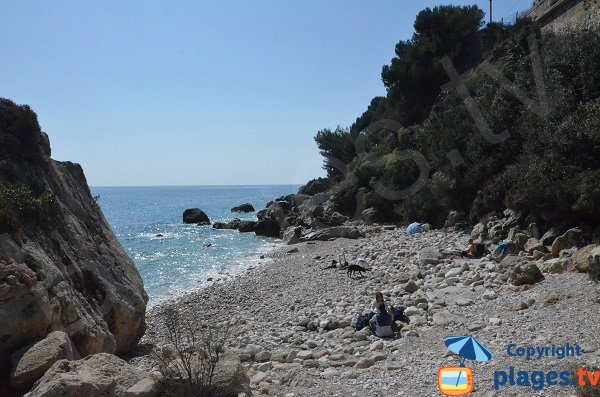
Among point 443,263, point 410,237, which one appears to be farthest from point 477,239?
point 410,237

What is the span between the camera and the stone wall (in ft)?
90.8

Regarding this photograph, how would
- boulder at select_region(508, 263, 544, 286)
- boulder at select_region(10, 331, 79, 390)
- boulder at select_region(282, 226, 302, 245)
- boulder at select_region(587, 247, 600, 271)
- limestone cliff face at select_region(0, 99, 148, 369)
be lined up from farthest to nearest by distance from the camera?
boulder at select_region(282, 226, 302, 245) < boulder at select_region(508, 263, 544, 286) < boulder at select_region(587, 247, 600, 271) < limestone cliff face at select_region(0, 99, 148, 369) < boulder at select_region(10, 331, 79, 390)

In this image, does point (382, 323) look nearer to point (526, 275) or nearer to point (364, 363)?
point (364, 363)

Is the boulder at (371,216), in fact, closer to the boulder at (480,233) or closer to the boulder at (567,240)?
the boulder at (480,233)

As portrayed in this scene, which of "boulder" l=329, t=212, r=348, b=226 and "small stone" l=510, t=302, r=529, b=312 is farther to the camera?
"boulder" l=329, t=212, r=348, b=226

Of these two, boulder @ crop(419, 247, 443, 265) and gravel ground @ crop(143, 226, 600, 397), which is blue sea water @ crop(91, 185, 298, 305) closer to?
gravel ground @ crop(143, 226, 600, 397)

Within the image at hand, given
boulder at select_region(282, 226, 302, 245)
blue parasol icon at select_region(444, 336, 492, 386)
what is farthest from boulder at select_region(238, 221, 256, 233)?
blue parasol icon at select_region(444, 336, 492, 386)

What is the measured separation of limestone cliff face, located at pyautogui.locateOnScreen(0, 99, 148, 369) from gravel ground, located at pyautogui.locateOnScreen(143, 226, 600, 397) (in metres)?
2.71

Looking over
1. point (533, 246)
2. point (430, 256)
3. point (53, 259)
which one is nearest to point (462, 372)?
point (53, 259)

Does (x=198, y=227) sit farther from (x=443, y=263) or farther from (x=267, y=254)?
(x=443, y=263)

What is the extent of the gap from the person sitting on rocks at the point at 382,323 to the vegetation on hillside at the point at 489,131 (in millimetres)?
7023

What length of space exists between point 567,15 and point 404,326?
28.8 metres

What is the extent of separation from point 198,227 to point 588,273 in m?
46.6

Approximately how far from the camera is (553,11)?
33.2 meters
